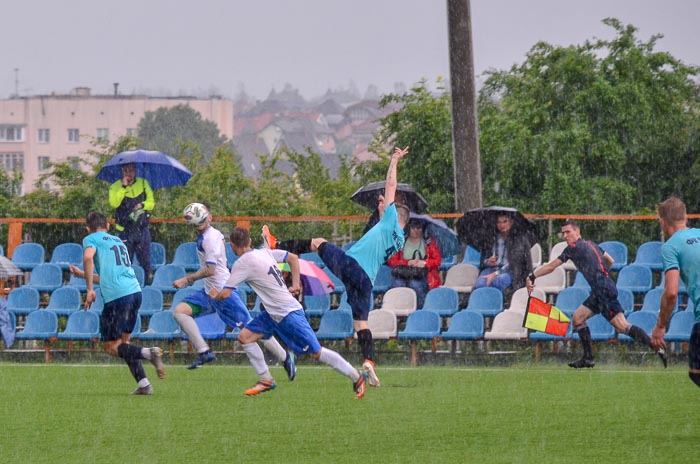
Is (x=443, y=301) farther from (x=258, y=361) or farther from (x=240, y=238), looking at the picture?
(x=240, y=238)

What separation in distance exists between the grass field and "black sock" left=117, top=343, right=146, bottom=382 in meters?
0.33

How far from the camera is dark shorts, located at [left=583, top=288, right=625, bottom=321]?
1595 centimetres

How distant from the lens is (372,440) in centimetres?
1023

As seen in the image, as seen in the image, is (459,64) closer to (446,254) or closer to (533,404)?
(446,254)

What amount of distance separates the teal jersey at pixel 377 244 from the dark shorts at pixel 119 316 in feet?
7.38

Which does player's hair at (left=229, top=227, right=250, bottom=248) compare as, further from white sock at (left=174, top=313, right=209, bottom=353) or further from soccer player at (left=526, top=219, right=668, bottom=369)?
soccer player at (left=526, top=219, right=668, bottom=369)

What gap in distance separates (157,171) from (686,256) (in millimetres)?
13371

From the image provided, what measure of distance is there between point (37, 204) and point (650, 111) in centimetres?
1559

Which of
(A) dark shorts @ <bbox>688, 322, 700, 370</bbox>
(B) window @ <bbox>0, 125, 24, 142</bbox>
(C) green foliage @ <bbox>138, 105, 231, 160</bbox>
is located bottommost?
(A) dark shorts @ <bbox>688, 322, 700, 370</bbox>

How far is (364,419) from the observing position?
11523 millimetres

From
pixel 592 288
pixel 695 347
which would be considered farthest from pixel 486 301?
pixel 695 347

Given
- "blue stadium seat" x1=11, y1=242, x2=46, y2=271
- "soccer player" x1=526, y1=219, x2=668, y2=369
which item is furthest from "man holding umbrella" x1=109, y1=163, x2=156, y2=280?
"soccer player" x1=526, y1=219, x2=668, y2=369

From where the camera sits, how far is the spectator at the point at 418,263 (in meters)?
19.3

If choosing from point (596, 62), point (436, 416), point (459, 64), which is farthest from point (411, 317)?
point (596, 62)
